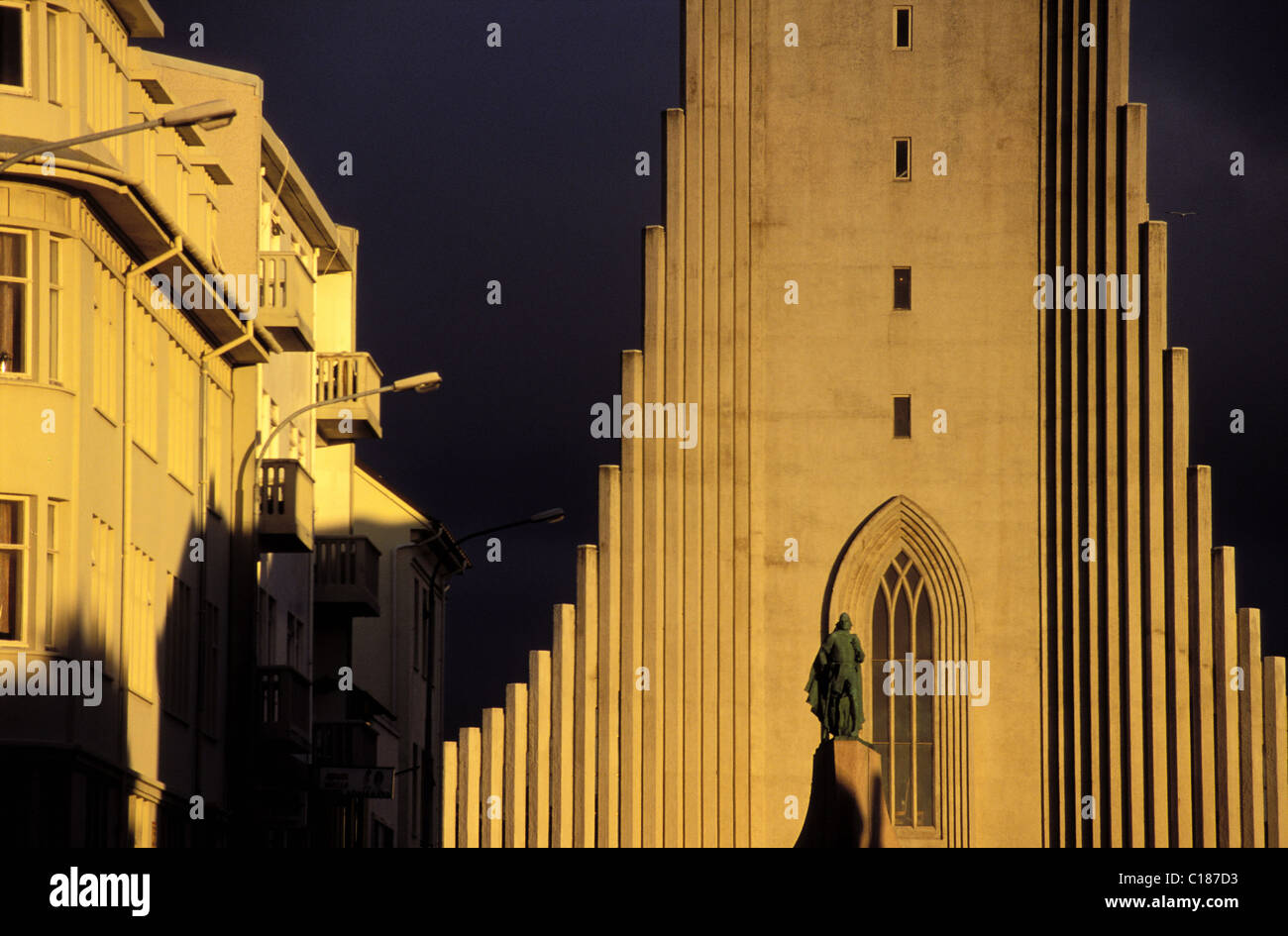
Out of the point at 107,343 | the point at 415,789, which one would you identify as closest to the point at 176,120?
the point at 107,343

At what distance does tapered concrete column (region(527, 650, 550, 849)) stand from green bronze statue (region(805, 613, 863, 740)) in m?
8.55

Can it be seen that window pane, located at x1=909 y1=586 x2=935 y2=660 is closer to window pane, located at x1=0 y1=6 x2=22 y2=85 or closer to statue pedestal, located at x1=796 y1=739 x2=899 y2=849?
statue pedestal, located at x1=796 y1=739 x2=899 y2=849

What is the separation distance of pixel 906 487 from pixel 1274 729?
7935 mm

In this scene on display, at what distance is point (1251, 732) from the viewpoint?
149 ft

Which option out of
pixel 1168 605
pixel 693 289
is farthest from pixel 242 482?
pixel 1168 605

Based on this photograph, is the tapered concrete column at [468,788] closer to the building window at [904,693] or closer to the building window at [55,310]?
the building window at [904,693]

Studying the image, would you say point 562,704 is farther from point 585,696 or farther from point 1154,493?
point 1154,493

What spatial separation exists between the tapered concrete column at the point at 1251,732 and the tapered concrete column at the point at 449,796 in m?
13.9

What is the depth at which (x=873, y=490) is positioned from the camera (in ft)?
157

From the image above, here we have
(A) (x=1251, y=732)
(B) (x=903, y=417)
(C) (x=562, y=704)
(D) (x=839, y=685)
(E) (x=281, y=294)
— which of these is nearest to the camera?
(D) (x=839, y=685)

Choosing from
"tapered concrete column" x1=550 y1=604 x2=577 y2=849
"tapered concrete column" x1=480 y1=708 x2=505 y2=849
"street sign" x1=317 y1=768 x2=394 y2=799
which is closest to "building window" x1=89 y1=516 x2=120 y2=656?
"street sign" x1=317 y1=768 x2=394 y2=799

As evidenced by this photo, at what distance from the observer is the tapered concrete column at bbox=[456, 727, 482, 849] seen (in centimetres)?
4606

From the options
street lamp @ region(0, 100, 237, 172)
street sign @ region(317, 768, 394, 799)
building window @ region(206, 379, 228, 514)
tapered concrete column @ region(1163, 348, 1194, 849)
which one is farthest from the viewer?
tapered concrete column @ region(1163, 348, 1194, 849)
